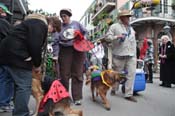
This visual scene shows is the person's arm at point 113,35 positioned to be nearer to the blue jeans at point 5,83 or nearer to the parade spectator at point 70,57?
the parade spectator at point 70,57

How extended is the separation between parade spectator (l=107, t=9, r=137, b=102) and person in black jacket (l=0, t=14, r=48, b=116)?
3.42 meters

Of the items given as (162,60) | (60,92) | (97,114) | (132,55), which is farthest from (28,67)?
(162,60)

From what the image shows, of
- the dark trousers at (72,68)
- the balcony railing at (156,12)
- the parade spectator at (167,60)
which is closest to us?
the dark trousers at (72,68)

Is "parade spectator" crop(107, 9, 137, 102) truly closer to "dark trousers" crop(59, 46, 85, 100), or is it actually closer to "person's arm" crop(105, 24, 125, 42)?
"person's arm" crop(105, 24, 125, 42)

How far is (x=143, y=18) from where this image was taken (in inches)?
1328

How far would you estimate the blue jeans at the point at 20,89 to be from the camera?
4.40 metres

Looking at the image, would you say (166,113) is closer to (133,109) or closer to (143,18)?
(133,109)

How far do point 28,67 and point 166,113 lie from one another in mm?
3149

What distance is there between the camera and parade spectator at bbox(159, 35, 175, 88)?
1165cm

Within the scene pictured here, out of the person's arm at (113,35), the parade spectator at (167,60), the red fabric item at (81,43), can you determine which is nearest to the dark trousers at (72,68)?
the red fabric item at (81,43)

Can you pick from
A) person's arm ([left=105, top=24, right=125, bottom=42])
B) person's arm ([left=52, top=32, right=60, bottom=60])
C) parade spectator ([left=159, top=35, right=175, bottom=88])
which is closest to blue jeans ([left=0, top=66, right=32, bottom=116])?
person's arm ([left=52, top=32, right=60, bottom=60])

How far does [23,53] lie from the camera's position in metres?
4.38

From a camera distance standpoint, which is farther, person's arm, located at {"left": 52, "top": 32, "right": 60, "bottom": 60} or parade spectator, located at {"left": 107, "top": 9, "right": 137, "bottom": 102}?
parade spectator, located at {"left": 107, "top": 9, "right": 137, "bottom": 102}

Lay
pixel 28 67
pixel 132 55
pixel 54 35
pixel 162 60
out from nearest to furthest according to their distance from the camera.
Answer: pixel 28 67
pixel 54 35
pixel 132 55
pixel 162 60
